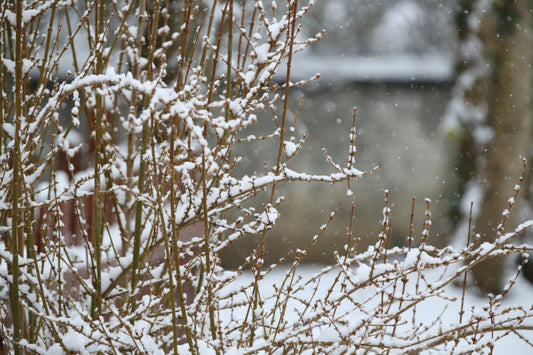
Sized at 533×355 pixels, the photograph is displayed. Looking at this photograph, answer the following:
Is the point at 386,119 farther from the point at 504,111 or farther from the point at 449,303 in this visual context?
the point at 449,303

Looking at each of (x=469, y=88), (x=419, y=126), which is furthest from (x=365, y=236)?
(x=469, y=88)

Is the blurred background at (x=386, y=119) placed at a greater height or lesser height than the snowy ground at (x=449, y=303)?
greater

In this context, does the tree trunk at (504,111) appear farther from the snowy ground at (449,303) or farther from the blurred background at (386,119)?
the blurred background at (386,119)

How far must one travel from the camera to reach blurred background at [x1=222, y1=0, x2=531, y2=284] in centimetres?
608

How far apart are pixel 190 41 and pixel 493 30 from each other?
3.78m

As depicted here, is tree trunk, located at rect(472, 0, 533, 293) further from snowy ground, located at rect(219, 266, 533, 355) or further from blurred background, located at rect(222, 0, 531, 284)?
blurred background, located at rect(222, 0, 531, 284)

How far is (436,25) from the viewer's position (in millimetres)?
6375

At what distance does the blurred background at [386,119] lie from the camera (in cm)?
608

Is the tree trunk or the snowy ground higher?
the tree trunk

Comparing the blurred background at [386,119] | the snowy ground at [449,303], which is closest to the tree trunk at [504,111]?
the snowy ground at [449,303]

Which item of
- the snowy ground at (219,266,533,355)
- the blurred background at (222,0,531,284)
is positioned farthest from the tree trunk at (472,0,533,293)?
the blurred background at (222,0,531,284)

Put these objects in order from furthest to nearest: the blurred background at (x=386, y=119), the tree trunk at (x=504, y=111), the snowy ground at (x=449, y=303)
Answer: the blurred background at (x=386, y=119) → the tree trunk at (x=504, y=111) → the snowy ground at (x=449, y=303)

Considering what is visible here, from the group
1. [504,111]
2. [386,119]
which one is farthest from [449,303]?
[386,119]

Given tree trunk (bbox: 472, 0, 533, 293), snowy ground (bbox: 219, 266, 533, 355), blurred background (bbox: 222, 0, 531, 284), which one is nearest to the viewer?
snowy ground (bbox: 219, 266, 533, 355)
